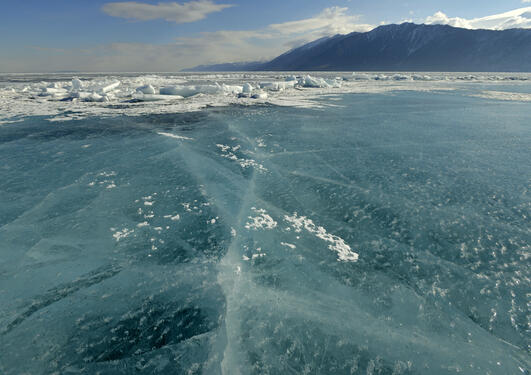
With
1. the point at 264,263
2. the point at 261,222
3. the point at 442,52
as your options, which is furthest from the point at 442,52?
the point at 264,263

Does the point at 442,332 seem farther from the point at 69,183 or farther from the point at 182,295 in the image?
the point at 69,183

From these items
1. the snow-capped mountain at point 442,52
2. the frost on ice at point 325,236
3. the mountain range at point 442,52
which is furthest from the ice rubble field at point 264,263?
the snow-capped mountain at point 442,52

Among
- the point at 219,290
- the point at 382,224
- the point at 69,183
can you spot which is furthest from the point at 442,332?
the point at 69,183

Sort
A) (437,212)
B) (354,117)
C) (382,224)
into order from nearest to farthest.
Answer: (382,224), (437,212), (354,117)

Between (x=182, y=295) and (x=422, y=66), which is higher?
(x=422, y=66)

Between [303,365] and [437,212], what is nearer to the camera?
[303,365]

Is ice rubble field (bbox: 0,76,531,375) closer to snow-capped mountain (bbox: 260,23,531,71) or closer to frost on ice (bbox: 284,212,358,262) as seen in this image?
frost on ice (bbox: 284,212,358,262)

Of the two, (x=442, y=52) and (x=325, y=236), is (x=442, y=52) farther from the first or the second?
(x=325, y=236)

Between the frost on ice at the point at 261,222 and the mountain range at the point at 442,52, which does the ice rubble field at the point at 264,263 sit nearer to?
the frost on ice at the point at 261,222
